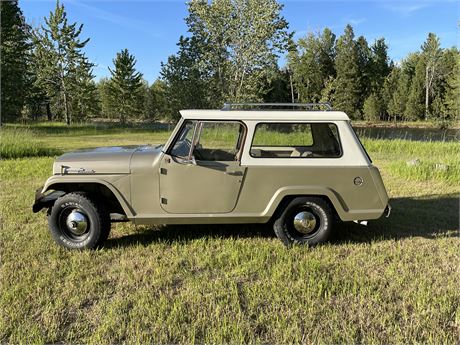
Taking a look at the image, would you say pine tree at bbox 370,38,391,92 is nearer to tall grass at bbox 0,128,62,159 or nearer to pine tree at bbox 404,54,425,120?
pine tree at bbox 404,54,425,120

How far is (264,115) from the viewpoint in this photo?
4707 mm

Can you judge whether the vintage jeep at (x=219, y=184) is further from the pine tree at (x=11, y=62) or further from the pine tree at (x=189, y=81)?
the pine tree at (x=189, y=81)

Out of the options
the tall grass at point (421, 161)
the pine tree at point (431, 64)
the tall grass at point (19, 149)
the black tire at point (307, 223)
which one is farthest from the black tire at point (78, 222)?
the pine tree at point (431, 64)

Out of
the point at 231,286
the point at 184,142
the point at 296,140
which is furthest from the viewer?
the point at 296,140

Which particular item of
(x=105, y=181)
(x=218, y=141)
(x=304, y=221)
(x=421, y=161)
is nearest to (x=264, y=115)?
(x=218, y=141)

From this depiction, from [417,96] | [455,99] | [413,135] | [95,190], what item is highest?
[417,96]

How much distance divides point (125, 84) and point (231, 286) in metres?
43.4

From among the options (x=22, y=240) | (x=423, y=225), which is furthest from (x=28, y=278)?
(x=423, y=225)

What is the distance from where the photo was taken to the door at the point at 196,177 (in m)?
4.54

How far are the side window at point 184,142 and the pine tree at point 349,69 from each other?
50823 millimetres

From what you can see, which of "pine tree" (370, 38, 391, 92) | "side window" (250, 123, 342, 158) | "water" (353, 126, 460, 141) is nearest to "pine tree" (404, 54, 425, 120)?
"pine tree" (370, 38, 391, 92)

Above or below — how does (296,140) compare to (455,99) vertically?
below

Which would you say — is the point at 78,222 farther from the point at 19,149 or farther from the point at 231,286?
the point at 19,149

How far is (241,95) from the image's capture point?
35000 mm
